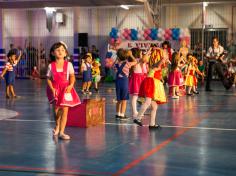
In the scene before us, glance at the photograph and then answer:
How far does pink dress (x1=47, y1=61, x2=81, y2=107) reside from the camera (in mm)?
8109

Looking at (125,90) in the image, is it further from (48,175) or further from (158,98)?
(48,175)

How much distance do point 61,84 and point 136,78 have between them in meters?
3.35

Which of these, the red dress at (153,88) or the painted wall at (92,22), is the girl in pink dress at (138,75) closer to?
the red dress at (153,88)

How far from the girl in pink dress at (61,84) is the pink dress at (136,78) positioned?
3127mm

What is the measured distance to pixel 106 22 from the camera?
98.8 feet

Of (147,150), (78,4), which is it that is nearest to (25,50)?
(78,4)

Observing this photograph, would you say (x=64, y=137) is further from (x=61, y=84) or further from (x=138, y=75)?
(x=138, y=75)

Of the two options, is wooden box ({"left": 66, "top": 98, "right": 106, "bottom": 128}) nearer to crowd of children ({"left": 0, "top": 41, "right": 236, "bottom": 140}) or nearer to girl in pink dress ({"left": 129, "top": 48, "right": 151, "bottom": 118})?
crowd of children ({"left": 0, "top": 41, "right": 236, "bottom": 140})

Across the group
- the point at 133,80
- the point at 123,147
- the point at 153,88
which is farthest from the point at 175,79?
the point at 123,147

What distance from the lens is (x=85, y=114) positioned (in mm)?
9469

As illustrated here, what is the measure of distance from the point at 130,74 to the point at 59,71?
11.5ft

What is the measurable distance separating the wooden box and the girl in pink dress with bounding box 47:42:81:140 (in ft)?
3.88

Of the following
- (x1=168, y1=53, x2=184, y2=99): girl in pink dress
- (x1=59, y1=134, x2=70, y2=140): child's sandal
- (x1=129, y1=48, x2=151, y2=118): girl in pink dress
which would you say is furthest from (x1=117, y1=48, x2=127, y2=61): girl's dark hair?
(x1=168, y1=53, x2=184, y2=99): girl in pink dress

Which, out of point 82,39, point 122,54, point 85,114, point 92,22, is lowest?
point 85,114
